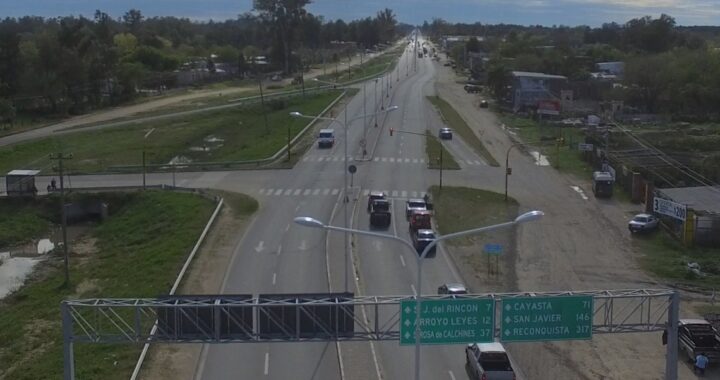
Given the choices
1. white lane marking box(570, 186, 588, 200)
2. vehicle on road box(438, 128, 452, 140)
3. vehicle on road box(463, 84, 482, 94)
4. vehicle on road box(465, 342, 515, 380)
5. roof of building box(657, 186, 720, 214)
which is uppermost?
vehicle on road box(463, 84, 482, 94)

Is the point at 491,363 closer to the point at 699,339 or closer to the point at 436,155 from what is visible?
the point at 699,339

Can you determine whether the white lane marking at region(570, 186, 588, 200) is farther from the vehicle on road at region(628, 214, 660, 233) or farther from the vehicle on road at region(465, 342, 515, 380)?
the vehicle on road at region(465, 342, 515, 380)

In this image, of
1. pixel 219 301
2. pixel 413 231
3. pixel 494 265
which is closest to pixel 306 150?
pixel 413 231

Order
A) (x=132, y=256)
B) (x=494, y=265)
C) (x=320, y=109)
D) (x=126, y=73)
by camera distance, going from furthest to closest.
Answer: (x=126, y=73) < (x=320, y=109) < (x=132, y=256) < (x=494, y=265)

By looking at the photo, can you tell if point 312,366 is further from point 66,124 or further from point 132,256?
point 66,124

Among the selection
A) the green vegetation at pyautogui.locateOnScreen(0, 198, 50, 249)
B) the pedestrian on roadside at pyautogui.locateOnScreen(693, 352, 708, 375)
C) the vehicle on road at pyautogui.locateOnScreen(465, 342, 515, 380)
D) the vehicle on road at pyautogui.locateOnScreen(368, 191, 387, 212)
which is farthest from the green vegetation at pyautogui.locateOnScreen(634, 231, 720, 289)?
the green vegetation at pyautogui.locateOnScreen(0, 198, 50, 249)

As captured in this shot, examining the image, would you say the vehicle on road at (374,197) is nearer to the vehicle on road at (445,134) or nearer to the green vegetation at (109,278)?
the green vegetation at (109,278)
